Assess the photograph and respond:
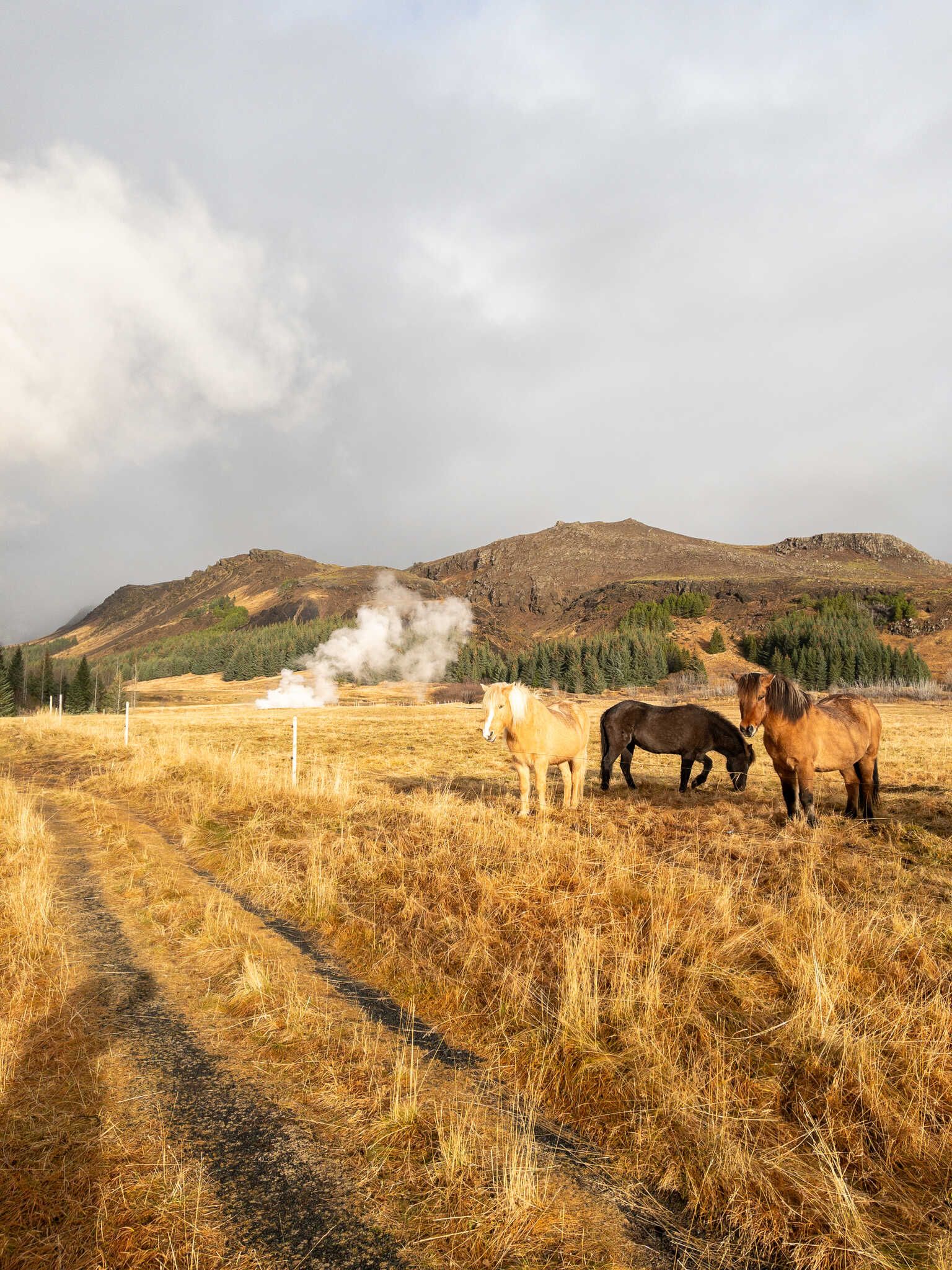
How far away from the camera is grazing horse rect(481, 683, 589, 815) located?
402 inches

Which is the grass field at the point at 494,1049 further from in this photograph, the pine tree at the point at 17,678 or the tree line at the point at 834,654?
the pine tree at the point at 17,678

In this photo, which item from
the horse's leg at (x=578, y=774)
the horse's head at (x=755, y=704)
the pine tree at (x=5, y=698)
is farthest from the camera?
the pine tree at (x=5, y=698)

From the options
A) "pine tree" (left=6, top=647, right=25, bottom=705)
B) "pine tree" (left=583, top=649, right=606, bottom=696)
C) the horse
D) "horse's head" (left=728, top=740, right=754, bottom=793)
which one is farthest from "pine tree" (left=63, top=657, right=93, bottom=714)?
"horse's head" (left=728, top=740, right=754, bottom=793)

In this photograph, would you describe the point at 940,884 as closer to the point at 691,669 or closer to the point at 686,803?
the point at 686,803

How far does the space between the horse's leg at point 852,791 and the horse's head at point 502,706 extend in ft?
19.0

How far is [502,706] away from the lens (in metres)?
10.2

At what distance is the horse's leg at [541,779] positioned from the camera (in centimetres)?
1048

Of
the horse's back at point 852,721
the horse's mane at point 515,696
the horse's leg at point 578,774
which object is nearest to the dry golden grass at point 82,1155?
the horse's mane at point 515,696

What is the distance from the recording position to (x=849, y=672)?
10669 cm

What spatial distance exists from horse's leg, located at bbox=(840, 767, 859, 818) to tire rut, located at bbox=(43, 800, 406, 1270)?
10.5m

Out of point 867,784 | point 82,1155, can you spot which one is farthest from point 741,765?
point 82,1155

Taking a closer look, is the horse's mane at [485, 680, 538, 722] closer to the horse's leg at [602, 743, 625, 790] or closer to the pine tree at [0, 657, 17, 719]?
the horse's leg at [602, 743, 625, 790]

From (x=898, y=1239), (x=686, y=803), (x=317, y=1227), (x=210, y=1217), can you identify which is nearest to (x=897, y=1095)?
(x=898, y=1239)

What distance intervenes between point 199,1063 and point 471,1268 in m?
2.48
